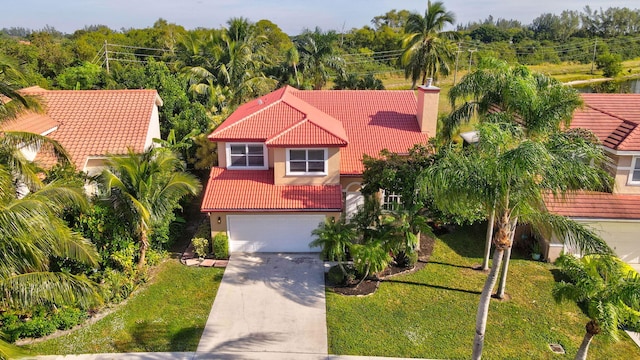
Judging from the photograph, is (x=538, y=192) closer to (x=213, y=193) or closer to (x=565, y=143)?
(x=565, y=143)

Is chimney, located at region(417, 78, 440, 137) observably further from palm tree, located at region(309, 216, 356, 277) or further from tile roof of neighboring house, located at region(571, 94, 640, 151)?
palm tree, located at region(309, 216, 356, 277)

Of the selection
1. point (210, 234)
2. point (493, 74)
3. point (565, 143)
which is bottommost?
point (210, 234)

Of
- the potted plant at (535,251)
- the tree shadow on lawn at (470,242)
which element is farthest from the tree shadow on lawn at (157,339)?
the potted plant at (535,251)

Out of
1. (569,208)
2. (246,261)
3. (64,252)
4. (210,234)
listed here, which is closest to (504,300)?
(569,208)

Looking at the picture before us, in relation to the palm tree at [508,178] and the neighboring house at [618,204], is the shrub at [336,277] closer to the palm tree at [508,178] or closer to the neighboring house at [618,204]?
the palm tree at [508,178]

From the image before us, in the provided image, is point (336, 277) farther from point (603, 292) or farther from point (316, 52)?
point (316, 52)

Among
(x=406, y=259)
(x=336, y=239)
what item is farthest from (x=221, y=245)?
(x=406, y=259)
